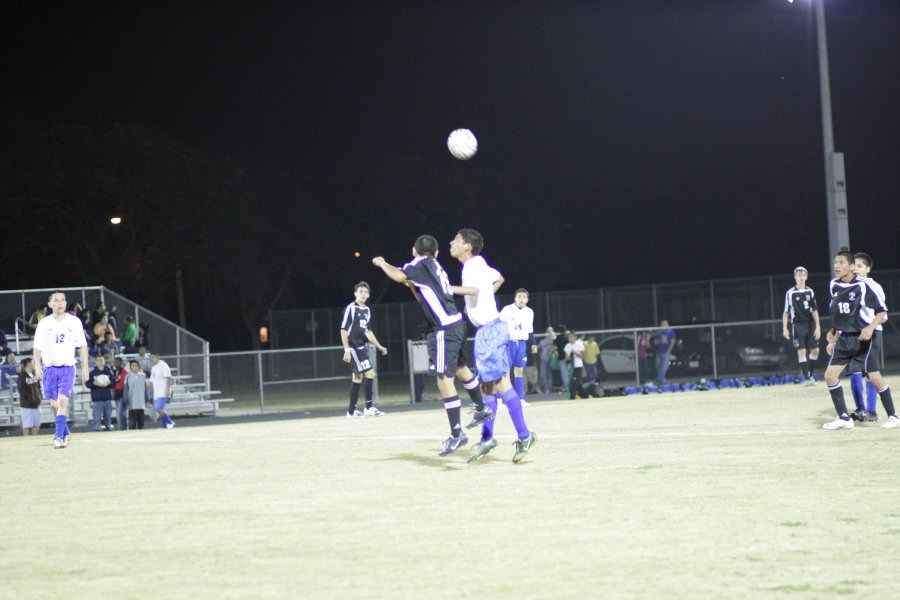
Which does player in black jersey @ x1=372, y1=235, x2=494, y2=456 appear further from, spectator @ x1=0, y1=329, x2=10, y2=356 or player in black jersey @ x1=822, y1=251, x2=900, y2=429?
spectator @ x1=0, y1=329, x2=10, y2=356

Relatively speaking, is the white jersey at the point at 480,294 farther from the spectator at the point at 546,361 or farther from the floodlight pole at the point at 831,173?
the spectator at the point at 546,361

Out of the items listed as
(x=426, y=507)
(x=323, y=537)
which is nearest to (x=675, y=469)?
(x=426, y=507)

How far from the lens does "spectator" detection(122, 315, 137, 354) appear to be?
1188 inches

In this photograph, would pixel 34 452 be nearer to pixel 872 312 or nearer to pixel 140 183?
pixel 872 312

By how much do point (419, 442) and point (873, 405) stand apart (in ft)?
19.0

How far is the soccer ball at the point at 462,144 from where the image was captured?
20.7m

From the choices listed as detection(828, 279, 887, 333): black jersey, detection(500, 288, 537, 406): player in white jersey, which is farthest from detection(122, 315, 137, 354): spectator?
detection(828, 279, 887, 333): black jersey

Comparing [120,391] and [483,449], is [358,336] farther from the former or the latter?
[483,449]

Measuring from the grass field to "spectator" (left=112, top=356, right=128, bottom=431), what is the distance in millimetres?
9993

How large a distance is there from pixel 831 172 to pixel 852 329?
1309 centimetres

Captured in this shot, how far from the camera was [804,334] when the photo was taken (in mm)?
23047

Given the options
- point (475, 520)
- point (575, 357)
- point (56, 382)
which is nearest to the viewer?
point (475, 520)

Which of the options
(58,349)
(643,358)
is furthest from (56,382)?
(643,358)

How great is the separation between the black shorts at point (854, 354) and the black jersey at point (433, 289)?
4849 millimetres
